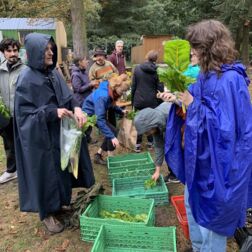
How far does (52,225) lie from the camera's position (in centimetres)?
364

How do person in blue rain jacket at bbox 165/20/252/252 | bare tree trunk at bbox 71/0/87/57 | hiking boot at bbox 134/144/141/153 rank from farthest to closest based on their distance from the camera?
1. bare tree trunk at bbox 71/0/87/57
2. hiking boot at bbox 134/144/141/153
3. person in blue rain jacket at bbox 165/20/252/252

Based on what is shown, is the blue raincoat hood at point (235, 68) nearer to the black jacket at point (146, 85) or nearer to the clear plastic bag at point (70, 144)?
the clear plastic bag at point (70, 144)

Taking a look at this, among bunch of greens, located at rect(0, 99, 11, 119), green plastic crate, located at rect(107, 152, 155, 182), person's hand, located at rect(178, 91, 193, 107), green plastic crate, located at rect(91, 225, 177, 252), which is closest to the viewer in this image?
person's hand, located at rect(178, 91, 193, 107)

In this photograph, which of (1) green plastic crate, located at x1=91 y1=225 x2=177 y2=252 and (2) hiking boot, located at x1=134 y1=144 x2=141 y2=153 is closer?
(1) green plastic crate, located at x1=91 y1=225 x2=177 y2=252

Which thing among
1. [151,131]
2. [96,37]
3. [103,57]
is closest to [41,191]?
[151,131]

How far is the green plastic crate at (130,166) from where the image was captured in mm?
4668

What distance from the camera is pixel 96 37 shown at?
30.5 meters

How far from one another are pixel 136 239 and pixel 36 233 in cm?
117

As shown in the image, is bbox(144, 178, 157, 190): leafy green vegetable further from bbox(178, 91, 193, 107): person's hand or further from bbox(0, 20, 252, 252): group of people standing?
bbox(178, 91, 193, 107): person's hand

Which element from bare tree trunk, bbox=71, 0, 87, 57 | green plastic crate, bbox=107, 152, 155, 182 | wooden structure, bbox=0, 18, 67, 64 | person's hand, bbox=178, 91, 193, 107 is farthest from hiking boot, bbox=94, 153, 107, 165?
wooden structure, bbox=0, 18, 67, 64

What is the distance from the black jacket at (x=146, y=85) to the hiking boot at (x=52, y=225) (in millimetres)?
3027

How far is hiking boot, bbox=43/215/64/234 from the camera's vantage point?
143 inches

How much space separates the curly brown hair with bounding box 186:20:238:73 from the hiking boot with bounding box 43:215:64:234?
7.86 feet

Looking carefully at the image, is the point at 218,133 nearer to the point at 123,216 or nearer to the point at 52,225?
the point at 123,216
